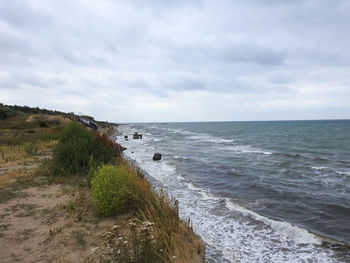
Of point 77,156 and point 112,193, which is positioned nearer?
point 112,193

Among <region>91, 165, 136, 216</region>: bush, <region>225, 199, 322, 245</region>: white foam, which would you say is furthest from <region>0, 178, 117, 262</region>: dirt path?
<region>225, 199, 322, 245</region>: white foam

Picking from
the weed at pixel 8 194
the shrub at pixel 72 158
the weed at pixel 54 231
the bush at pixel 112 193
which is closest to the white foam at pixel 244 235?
the bush at pixel 112 193

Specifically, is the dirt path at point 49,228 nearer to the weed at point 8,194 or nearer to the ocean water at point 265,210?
the weed at point 8,194

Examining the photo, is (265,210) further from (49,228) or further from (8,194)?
(8,194)

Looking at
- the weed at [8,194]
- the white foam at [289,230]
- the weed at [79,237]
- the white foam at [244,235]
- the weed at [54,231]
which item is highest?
the weed at [8,194]

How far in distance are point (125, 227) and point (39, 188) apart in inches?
192

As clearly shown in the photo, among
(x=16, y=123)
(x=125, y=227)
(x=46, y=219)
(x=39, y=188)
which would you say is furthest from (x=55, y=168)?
(x=16, y=123)

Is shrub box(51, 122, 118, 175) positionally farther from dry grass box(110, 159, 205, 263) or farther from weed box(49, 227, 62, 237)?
weed box(49, 227, 62, 237)

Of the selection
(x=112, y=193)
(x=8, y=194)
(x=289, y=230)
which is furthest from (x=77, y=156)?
(x=289, y=230)

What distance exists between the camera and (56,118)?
112 feet

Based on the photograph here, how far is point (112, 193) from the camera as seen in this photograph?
6.22m

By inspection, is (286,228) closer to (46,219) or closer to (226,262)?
(226,262)

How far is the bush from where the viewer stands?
6.13m

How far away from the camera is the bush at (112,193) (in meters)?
6.13
